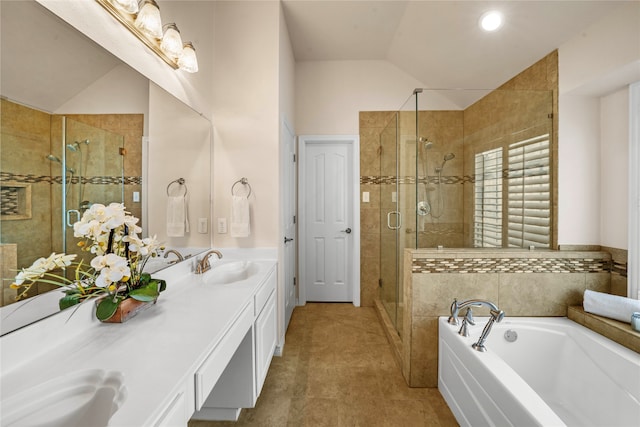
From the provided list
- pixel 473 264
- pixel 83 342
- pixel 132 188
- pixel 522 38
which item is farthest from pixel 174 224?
pixel 522 38

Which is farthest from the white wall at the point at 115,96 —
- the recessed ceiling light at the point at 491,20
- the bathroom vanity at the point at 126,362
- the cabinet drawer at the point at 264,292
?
the recessed ceiling light at the point at 491,20

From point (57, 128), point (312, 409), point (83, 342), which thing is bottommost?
point (312, 409)

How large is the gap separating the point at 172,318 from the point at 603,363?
2170mm

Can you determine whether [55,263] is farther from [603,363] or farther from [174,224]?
[603,363]

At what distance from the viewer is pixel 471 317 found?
1.60 meters

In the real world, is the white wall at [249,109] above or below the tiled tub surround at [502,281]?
above

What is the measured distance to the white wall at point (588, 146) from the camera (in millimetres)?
1700

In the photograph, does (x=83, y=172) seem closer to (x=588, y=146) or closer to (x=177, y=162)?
(x=177, y=162)

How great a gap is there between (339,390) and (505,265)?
1408 millimetres

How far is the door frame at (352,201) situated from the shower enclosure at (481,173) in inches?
46.4

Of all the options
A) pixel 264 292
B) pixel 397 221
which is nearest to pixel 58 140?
pixel 264 292

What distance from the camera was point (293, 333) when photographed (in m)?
2.58

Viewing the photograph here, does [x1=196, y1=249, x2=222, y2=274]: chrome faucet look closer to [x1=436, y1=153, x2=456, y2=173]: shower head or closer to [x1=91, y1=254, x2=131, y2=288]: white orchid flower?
[x1=91, y1=254, x2=131, y2=288]: white orchid flower

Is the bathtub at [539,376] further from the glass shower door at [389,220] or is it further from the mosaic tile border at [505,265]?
the glass shower door at [389,220]
